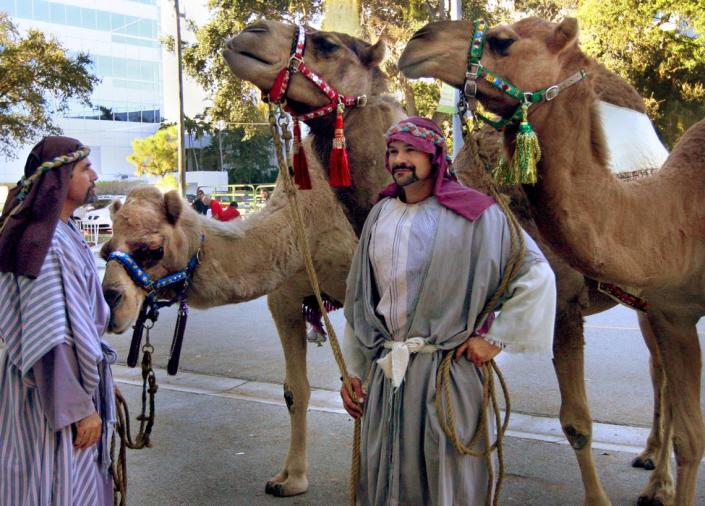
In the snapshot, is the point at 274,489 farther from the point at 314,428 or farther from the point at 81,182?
the point at 81,182

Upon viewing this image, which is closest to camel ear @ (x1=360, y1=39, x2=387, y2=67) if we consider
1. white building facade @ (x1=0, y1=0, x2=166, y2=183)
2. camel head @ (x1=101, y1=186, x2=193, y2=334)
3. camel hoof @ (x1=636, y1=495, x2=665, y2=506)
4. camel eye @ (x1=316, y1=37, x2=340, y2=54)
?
camel eye @ (x1=316, y1=37, x2=340, y2=54)

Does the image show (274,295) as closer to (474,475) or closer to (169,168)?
(474,475)

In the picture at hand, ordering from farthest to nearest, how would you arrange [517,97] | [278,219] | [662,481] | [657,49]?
[657,49] → [662,481] → [278,219] → [517,97]

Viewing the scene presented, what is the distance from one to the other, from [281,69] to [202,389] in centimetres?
439

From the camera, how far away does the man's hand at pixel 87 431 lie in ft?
9.79

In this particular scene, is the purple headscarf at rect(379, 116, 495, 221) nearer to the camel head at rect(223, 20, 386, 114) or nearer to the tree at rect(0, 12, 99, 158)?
the camel head at rect(223, 20, 386, 114)

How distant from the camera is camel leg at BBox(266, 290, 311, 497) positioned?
4.89 meters

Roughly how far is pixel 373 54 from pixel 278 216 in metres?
1.05

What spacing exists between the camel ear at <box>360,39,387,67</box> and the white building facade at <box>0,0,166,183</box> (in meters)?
51.7

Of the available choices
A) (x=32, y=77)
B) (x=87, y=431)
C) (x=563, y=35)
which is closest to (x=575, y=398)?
(x=563, y=35)

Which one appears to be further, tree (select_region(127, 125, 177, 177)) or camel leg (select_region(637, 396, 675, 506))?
tree (select_region(127, 125, 177, 177))

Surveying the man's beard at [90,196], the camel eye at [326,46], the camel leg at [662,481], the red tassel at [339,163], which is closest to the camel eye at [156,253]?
the man's beard at [90,196]

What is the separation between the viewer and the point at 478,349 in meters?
2.87

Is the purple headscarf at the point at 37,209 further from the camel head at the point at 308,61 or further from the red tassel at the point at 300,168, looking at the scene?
the red tassel at the point at 300,168
